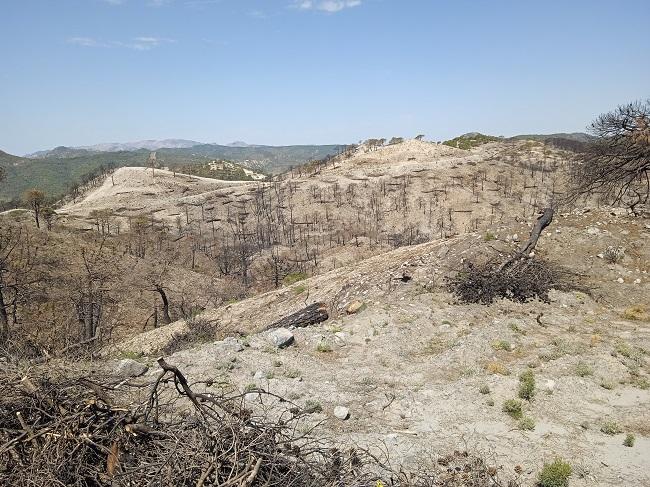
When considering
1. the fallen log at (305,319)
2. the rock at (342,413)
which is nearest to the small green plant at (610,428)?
the rock at (342,413)

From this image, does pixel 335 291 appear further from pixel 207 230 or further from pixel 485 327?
pixel 207 230

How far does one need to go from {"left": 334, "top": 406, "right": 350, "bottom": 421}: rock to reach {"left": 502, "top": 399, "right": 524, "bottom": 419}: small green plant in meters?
2.63

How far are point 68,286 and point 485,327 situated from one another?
24.7 m

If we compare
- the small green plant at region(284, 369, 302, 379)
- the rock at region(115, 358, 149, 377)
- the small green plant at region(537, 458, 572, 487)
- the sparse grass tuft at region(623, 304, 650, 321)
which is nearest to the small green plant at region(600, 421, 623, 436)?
the small green plant at region(537, 458, 572, 487)

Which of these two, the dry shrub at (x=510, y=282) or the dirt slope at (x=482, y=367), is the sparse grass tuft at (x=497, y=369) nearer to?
the dirt slope at (x=482, y=367)


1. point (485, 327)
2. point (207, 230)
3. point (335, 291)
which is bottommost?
point (207, 230)

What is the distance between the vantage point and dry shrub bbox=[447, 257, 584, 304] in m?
11.8

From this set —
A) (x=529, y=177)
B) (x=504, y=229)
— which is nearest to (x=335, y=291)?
(x=504, y=229)

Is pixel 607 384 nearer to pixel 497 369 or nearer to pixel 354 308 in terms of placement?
pixel 497 369

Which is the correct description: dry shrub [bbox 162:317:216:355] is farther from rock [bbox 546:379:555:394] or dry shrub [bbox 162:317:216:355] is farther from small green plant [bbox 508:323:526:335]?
rock [bbox 546:379:555:394]

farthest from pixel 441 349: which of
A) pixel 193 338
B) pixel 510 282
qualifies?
pixel 193 338

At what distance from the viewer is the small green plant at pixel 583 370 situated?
26.1 feet

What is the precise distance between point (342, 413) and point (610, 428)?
13.4 ft

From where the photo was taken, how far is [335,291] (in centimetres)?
1733
